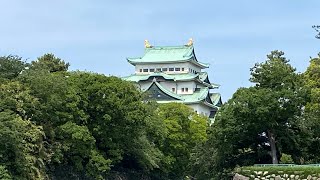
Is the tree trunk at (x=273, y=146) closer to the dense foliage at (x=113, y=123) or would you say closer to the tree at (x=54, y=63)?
the dense foliage at (x=113, y=123)

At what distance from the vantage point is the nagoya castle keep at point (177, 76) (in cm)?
6919

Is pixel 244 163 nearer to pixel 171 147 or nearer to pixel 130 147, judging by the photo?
pixel 130 147

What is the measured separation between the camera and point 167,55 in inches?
2931

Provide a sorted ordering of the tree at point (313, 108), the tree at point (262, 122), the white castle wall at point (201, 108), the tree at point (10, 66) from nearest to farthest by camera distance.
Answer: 1. the tree at point (313, 108)
2. the tree at point (262, 122)
3. the tree at point (10, 66)
4. the white castle wall at point (201, 108)

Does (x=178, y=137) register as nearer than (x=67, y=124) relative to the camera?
No

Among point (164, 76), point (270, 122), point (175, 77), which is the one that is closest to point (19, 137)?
point (270, 122)

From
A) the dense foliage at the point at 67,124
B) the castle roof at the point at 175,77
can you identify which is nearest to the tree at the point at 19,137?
the dense foliage at the point at 67,124

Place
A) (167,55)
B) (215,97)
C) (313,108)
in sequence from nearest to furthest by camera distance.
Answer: (313,108) < (167,55) < (215,97)

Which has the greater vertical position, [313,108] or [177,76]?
[177,76]

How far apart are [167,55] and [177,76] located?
3409 mm

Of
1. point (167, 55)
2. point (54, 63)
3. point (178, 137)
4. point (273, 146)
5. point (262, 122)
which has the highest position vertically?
point (167, 55)

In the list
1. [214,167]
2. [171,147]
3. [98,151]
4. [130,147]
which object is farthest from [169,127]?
[214,167]

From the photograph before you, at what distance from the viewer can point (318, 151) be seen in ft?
97.5

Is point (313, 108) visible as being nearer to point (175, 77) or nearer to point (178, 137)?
point (178, 137)
